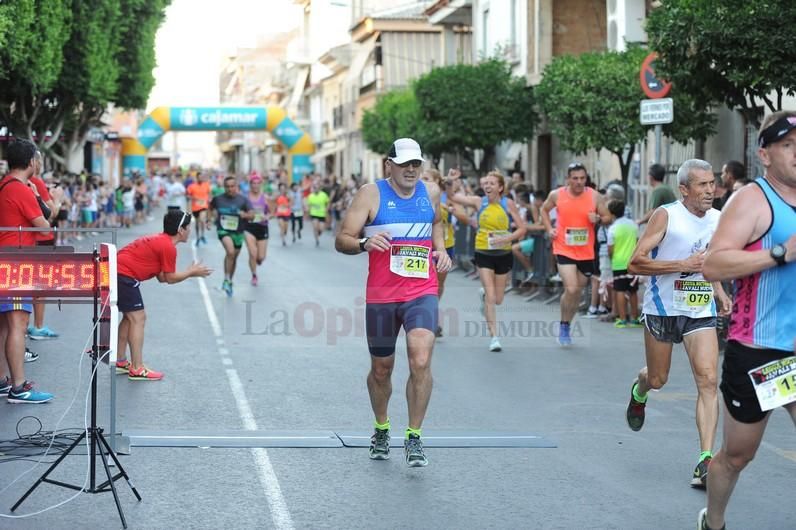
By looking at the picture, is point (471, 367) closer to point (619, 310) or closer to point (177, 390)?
point (177, 390)

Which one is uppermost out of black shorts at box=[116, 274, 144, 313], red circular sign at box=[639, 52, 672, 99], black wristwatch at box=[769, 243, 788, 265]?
red circular sign at box=[639, 52, 672, 99]

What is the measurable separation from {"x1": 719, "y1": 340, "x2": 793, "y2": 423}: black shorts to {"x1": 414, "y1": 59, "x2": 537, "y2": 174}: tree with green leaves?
28.8 meters

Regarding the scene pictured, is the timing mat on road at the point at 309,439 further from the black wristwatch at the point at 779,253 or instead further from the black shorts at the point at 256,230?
the black shorts at the point at 256,230

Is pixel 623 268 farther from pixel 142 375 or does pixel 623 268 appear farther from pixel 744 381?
pixel 744 381

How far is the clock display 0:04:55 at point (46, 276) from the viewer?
7.24 meters

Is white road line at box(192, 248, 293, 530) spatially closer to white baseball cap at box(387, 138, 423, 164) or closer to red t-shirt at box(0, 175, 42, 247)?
white baseball cap at box(387, 138, 423, 164)

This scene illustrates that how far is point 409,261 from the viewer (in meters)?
8.04

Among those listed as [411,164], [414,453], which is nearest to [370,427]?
[414,453]

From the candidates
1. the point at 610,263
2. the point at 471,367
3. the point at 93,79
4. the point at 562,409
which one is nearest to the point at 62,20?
the point at 93,79

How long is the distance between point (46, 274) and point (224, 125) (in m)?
57.8

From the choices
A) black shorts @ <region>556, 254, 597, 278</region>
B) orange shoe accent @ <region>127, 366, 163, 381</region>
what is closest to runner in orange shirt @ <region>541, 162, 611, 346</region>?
black shorts @ <region>556, 254, 597, 278</region>

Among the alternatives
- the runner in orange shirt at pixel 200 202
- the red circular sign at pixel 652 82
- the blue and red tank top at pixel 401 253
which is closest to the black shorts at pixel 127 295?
the blue and red tank top at pixel 401 253

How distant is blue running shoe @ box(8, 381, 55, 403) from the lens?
9.86m

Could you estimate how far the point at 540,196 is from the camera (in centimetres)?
2425
